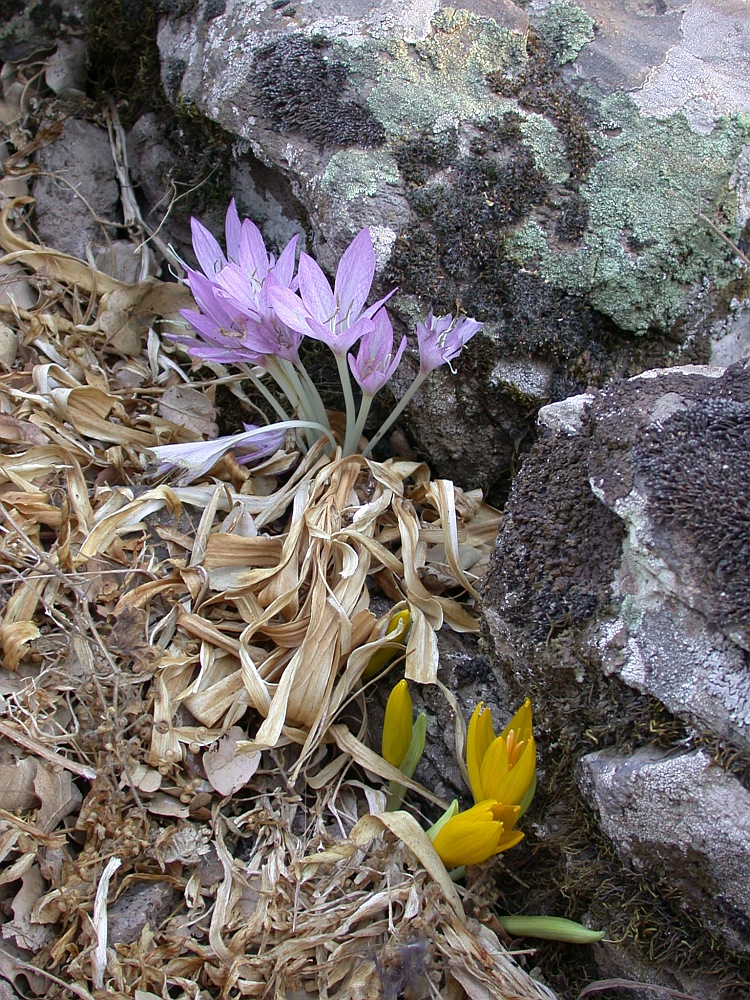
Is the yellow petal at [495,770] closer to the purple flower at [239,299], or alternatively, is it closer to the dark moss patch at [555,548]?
the dark moss patch at [555,548]

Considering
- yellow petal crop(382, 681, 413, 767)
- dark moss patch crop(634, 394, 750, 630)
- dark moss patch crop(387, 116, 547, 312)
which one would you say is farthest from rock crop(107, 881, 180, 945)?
dark moss patch crop(387, 116, 547, 312)

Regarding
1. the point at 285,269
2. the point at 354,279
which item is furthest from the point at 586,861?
the point at 285,269

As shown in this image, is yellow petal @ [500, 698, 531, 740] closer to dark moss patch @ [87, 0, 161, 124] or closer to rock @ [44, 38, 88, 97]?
dark moss patch @ [87, 0, 161, 124]

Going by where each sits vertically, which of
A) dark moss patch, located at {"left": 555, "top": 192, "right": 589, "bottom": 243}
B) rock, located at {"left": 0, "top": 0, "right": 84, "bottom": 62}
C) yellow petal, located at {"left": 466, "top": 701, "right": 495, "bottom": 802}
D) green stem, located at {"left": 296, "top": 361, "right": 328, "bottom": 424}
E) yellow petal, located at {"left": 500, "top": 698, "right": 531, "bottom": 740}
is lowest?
yellow petal, located at {"left": 466, "top": 701, "right": 495, "bottom": 802}

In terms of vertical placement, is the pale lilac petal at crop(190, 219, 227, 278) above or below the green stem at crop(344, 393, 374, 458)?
above

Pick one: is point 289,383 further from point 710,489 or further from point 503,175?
point 710,489

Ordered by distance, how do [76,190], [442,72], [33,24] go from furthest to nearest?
[33,24] < [76,190] < [442,72]

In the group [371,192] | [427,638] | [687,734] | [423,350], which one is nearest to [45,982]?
[427,638]

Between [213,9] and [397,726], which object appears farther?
[213,9]
